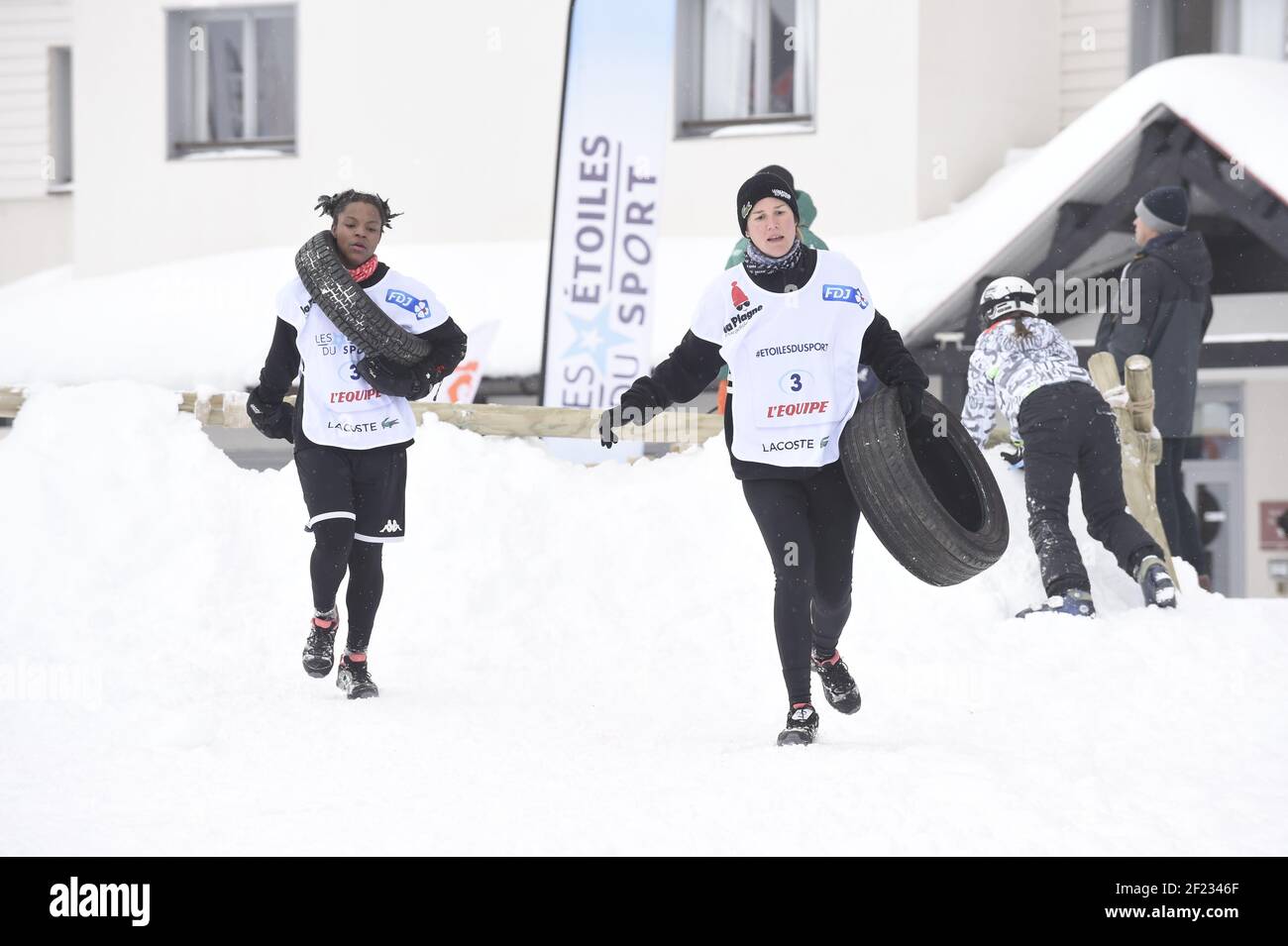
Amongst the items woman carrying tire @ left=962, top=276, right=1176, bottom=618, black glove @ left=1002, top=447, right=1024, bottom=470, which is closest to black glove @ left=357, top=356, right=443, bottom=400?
woman carrying tire @ left=962, top=276, right=1176, bottom=618

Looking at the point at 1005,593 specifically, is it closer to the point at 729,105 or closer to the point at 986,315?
the point at 986,315

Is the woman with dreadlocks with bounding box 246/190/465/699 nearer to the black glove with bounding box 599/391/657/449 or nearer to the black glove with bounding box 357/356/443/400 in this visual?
the black glove with bounding box 357/356/443/400


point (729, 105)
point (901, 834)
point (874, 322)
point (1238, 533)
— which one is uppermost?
point (729, 105)

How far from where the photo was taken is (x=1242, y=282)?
12141 mm

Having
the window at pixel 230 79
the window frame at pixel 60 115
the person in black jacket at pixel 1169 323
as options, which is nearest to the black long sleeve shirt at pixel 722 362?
the person in black jacket at pixel 1169 323

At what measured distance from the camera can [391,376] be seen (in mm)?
5691

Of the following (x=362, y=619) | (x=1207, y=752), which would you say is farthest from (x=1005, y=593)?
(x=362, y=619)

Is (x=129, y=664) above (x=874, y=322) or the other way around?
the other way around

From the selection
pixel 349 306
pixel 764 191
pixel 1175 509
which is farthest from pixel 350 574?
pixel 1175 509

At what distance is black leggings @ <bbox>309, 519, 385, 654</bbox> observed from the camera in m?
5.75

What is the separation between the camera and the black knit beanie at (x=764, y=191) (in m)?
4.91

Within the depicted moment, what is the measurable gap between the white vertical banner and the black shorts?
489 centimetres

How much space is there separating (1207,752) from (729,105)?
10.7m
